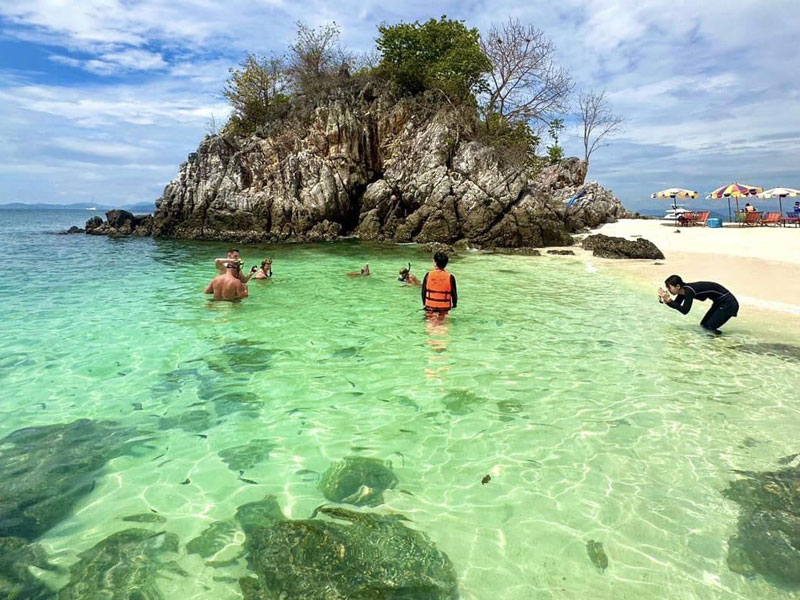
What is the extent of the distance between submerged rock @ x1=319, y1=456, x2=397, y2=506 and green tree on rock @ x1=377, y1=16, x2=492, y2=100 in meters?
33.9

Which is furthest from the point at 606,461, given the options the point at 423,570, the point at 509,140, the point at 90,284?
the point at 509,140

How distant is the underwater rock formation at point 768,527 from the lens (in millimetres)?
3344

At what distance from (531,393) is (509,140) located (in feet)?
98.0

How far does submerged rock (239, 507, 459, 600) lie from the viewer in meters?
3.18

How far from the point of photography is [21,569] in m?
3.36

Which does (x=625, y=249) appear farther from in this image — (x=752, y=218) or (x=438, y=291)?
(x=752, y=218)

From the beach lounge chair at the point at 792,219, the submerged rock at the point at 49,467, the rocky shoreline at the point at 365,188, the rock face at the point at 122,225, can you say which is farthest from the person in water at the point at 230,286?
the beach lounge chair at the point at 792,219

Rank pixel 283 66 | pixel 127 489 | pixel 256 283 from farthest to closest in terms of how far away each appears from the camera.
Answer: pixel 283 66 < pixel 256 283 < pixel 127 489

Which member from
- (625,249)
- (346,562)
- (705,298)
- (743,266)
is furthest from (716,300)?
(625,249)

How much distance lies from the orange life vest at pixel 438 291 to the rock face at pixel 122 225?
37134mm

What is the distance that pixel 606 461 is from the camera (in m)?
4.84

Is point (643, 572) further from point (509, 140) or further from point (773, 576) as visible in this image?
point (509, 140)

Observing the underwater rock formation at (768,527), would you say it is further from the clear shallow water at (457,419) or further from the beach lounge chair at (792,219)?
the beach lounge chair at (792,219)

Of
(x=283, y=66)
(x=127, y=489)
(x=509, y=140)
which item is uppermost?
(x=283, y=66)
